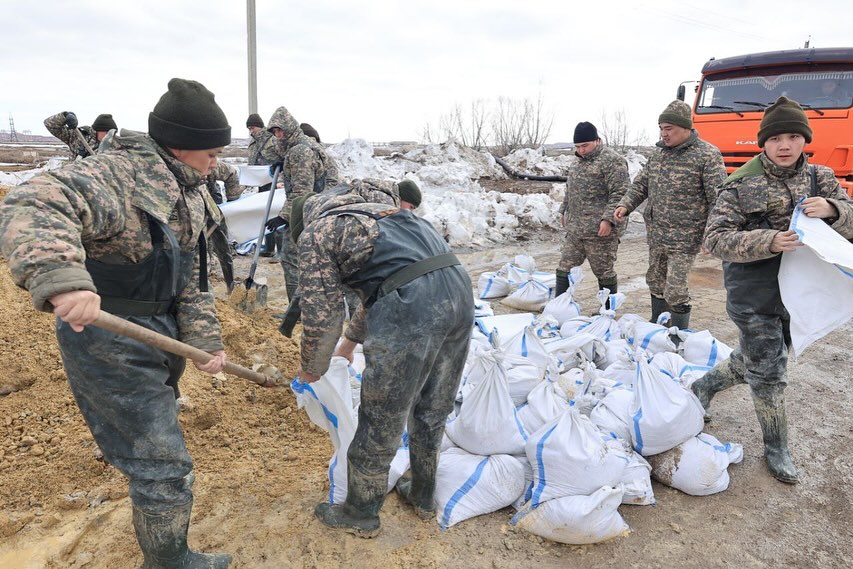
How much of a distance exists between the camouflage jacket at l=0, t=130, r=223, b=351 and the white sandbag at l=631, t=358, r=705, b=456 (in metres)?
2.00

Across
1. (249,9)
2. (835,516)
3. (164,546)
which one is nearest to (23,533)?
(164,546)

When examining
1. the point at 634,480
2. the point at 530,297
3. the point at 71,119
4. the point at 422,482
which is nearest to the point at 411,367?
the point at 422,482

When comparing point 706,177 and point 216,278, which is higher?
point 706,177

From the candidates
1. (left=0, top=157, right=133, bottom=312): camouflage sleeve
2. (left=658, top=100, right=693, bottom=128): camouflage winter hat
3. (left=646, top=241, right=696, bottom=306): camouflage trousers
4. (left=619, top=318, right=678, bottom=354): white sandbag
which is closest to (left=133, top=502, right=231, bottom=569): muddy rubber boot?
Answer: (left=0, top=157, right=133, bottom=312): camouflage sleeve

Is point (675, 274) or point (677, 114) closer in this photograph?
point (677, 114)

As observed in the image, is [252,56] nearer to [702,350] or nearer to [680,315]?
[680,315]

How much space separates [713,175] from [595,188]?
3.77ft

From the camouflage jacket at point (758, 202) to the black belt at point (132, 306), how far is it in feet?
7.96

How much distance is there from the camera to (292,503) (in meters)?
2.59

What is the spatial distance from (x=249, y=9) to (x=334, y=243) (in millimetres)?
9727

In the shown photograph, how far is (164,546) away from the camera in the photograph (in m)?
1.98

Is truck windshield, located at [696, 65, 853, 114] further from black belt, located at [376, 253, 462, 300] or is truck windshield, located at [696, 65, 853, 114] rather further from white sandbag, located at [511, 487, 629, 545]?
black belt, located at [376, 253, 462, 300]

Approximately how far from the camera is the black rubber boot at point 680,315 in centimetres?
449

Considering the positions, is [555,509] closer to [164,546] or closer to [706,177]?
[164,546]
